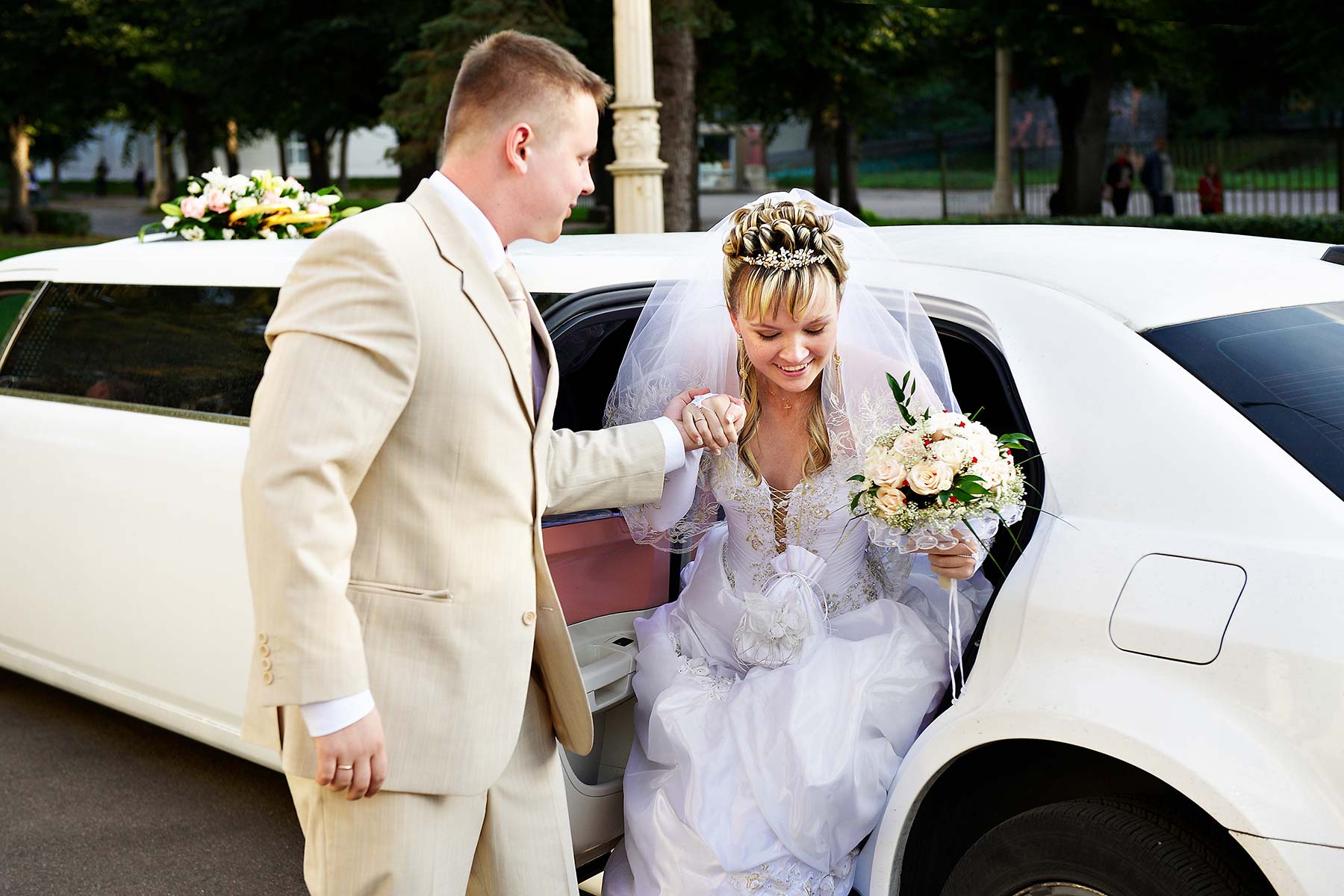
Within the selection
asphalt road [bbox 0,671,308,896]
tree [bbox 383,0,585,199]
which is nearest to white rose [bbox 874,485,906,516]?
asphalt road [bbox 0,671,308,896]

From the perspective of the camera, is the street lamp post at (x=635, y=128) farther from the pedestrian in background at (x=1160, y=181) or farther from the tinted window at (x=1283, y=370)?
the pedestrian in background at (x=1160, y=181)

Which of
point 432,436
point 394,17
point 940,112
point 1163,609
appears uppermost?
point 940,112

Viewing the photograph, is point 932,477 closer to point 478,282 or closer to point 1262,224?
point 478,282

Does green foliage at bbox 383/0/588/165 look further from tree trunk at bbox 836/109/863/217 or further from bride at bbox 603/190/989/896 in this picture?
tree trunk at bbox 836/109/863/217

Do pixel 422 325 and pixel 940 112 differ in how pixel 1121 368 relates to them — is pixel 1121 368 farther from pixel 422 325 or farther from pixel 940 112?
pixel 940 112

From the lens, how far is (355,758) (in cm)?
194

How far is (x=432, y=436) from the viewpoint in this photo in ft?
6.65

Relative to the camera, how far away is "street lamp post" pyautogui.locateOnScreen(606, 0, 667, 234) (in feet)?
28.4

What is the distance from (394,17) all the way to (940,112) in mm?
46260

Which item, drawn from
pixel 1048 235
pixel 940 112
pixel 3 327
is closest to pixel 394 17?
pixel 3 327

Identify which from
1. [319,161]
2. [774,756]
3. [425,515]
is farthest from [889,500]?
[319,161]

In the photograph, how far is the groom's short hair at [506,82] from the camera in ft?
6.98

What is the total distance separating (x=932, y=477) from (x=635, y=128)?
7056mm

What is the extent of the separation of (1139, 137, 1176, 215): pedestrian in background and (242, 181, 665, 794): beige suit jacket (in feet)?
73.8
